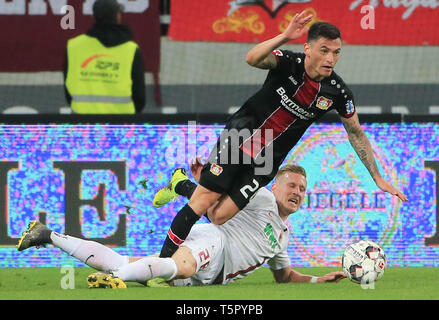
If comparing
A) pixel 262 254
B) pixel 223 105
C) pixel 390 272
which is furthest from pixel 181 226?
pixel 223 105

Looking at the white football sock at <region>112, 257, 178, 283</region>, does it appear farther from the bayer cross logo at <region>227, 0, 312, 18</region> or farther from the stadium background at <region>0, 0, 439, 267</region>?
the bayer cross logo at <region>227, 0, 312, 18</region>

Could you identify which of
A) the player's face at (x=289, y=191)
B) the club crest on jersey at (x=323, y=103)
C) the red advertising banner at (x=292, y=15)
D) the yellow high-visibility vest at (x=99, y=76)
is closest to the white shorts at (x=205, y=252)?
the player's face at (x=289, y=191)

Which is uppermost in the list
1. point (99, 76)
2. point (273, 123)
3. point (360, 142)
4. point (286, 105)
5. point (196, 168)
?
point (99, 76)

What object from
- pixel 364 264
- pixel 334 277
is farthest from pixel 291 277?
pixel 364 264

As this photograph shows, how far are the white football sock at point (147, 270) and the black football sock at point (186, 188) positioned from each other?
42.7 inches

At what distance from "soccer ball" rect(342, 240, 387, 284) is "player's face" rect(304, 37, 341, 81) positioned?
3.48ft

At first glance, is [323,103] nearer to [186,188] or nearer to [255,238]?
[255,238]

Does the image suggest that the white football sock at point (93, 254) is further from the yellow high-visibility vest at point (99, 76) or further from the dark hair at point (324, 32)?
the yellow high-visibility vest at point (99, 76)

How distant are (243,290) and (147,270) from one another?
0.54 m

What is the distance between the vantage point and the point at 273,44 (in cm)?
574

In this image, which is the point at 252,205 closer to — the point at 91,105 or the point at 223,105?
the point at 91,105

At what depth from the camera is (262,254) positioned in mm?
6168
